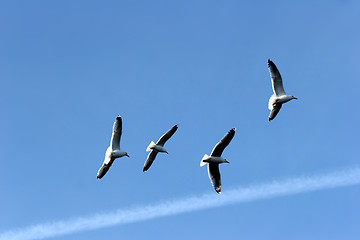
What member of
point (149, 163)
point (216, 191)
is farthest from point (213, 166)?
point (149, 163)

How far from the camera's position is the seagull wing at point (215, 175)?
297 ft

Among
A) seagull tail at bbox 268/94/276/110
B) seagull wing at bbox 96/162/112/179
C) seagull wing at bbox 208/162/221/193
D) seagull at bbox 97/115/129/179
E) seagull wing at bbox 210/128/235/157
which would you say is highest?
seagull tail at bbox 268/94/276/110

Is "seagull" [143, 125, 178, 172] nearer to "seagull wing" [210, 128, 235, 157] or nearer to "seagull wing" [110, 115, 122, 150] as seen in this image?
"seagull wing" [110, 115, 122, 150]

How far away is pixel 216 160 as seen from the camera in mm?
89312

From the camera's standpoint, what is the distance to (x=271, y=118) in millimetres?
90875

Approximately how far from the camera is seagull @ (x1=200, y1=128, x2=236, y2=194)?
88.4 metres

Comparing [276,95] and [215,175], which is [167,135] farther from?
[276,95]

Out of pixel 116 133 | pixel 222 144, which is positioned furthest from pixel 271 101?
pixel 116 133

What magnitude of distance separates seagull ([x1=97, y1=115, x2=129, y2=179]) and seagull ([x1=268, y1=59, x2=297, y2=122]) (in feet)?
48.0

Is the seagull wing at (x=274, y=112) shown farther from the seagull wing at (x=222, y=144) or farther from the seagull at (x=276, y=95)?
the seagull wing at (x=222, y=144)

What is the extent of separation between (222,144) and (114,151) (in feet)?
36.0

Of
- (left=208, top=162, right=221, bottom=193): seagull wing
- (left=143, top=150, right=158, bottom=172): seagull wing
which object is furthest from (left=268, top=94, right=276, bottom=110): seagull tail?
(left=143, top=150, right=158, bottom=172): seagull wing

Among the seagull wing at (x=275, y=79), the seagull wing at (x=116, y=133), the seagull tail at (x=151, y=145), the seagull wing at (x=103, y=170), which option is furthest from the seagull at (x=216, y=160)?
the seagull wing at (x=103, y=170)

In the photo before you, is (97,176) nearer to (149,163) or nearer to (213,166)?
(149,163)
